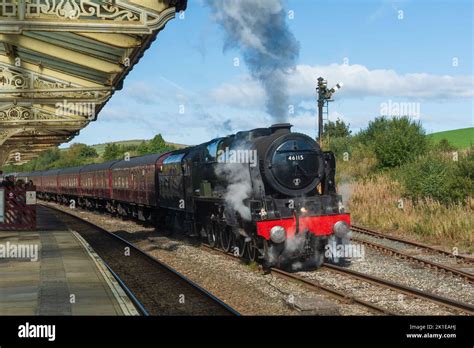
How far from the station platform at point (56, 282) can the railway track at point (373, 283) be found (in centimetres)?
365

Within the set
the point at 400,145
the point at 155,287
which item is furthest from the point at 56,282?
the point at 400,145

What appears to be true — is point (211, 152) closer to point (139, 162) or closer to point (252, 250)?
point (252, 250)

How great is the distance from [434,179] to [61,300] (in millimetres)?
16266

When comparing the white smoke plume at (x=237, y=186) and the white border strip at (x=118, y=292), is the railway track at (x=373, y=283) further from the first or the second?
the white border strip at (x=118, y=292)

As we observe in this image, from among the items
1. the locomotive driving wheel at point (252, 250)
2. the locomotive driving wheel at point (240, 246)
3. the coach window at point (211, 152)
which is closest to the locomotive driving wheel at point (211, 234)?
the locomotive driving wheel at point (240, 246)

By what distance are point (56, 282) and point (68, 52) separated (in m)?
6.66

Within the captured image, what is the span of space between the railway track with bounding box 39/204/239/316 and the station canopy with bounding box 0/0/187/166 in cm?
484

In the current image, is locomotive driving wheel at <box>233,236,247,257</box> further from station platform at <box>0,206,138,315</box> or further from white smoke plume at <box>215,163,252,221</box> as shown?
station platform at <box>0,206,138,315</box>

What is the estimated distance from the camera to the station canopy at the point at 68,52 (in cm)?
1036

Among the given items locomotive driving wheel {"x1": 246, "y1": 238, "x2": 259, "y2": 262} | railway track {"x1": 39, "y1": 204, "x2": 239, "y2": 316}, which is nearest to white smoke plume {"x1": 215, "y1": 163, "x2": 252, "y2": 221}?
locomotive driving wheel {"x1": 246, "y1": 238, "x2": 259, "y2": 262}

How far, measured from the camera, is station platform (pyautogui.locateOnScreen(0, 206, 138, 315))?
8945mm

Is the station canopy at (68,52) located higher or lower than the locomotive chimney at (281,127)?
higher

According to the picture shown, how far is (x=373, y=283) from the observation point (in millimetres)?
11633
